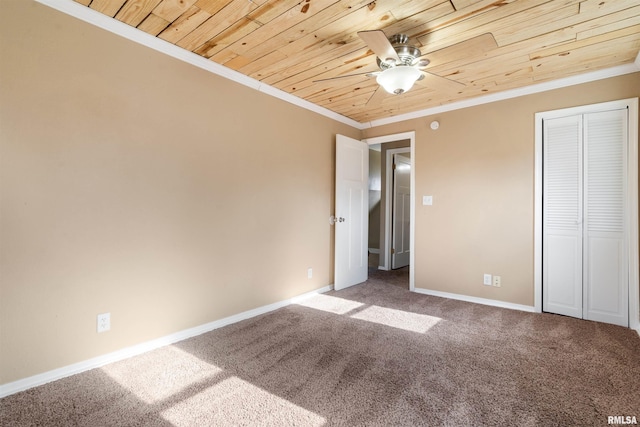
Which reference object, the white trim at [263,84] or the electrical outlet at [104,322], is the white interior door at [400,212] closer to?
the white trim at [263,84]

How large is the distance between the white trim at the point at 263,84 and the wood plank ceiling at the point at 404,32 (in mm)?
60

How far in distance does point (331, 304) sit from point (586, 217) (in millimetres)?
2705

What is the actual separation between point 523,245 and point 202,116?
3484 millimetres

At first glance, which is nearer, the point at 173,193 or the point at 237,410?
the point at 237,410

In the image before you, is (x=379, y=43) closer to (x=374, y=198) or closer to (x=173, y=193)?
(x=173, y=193)

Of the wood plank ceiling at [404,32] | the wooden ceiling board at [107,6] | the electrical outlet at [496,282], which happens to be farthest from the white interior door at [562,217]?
the wooden ceiling board at [107,6]

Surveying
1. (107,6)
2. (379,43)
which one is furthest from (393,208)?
(107,6)

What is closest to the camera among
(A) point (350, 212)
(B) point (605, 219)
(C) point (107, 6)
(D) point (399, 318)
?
(C) point (107, 6)

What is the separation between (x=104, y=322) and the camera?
2.10 meters

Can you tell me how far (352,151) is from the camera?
4.24 meters

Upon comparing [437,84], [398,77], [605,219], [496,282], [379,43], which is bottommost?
[496,282]

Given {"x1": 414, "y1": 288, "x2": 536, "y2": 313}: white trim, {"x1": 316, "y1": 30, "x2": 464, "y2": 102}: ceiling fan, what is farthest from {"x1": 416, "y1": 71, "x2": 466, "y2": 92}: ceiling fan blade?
{"x1": 414, "y1": 288, "x2": 536, "y2": 313}: white trim

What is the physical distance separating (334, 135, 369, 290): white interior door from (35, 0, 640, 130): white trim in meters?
0.49

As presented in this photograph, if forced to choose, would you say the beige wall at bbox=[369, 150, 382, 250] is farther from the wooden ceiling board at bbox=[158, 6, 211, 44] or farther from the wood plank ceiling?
the wooden ceiling board at bbox=[158, 6, 211, 44]
